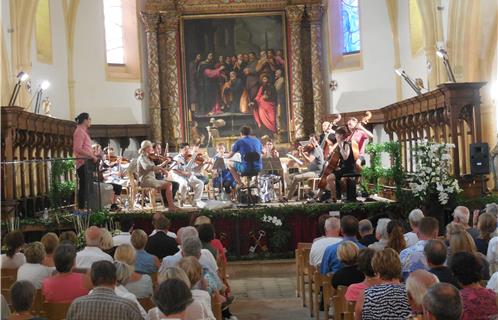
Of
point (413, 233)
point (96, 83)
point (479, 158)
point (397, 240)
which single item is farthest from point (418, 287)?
point (96, 83)

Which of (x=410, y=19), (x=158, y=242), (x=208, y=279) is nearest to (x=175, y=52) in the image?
Result: (x=410, y=19)

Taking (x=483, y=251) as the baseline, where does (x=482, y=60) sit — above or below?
above

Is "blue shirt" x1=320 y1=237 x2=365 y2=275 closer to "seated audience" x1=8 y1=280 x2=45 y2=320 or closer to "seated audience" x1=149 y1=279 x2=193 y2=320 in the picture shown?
"seated audience" x1=149 y1=279 x2=193 y2=320

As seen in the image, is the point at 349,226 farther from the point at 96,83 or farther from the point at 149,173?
the point at 96,83

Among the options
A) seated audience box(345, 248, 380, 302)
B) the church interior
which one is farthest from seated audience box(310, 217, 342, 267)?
seated audience box(345, 248, 380, 302)

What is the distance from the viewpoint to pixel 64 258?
17.7 feet

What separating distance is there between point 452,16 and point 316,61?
5293 mm

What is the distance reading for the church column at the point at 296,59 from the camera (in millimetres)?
22031

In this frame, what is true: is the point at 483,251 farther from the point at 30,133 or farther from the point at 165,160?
the point at 30,133

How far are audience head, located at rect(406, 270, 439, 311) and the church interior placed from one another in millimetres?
11

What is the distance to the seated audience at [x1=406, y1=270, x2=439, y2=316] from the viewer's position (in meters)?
4.01

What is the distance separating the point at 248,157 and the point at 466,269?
9.42 m

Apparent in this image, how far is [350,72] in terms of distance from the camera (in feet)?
71.8

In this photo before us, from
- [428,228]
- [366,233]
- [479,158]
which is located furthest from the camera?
[479,158]
